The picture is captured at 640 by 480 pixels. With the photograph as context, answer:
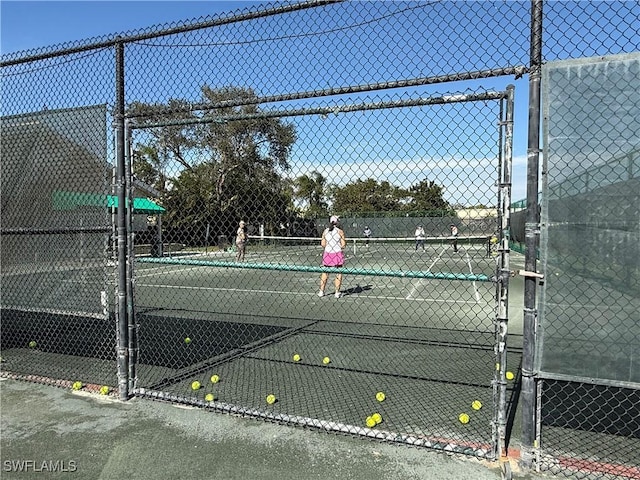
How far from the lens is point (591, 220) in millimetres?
2980

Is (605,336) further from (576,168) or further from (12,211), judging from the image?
(12,211)

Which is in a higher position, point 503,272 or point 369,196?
point 369,196

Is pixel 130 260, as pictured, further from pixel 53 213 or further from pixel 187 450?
pixel 187 450

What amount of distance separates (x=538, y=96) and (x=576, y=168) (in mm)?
522

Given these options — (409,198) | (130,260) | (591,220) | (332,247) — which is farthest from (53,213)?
(332,247)

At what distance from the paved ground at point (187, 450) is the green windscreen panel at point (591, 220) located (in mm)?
935

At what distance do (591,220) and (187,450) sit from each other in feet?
10.3

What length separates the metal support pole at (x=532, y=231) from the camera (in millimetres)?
3057

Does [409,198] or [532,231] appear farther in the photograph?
[409,198]

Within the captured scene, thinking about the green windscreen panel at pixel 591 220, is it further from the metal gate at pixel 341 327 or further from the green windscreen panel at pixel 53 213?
the green windscreen panel at pixel 53 213

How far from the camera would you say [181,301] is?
1016 centimetres


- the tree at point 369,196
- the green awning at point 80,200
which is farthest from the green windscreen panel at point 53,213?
the tree at point 369,196

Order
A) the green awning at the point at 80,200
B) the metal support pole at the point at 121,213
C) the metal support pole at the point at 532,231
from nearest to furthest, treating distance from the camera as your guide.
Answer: the metal support pole at the point at 532,231, the metal support pole at the point at 121,213, the green awning at the point at 80,200

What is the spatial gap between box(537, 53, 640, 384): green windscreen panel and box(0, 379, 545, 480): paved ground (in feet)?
3.07
